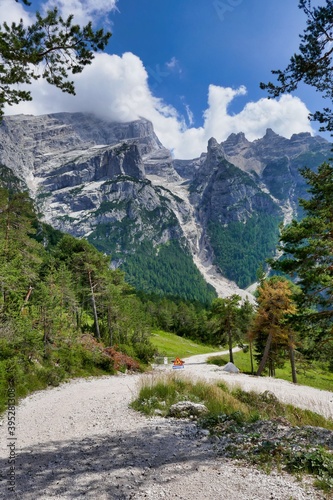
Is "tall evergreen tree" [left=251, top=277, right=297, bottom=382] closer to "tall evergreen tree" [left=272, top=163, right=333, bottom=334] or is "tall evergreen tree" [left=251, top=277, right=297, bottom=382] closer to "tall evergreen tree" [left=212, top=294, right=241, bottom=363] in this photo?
"tall evergreen tree" [left=272, top=163, right=333, bottom=334]

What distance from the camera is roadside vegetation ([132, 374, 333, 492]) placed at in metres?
6.76

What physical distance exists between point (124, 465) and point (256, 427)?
4442 mm

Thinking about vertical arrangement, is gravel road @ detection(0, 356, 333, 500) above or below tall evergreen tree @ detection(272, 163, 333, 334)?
below

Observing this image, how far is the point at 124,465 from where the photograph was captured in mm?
7242

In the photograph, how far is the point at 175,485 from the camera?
6.21m

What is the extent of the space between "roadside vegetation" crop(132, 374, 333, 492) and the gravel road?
47cm

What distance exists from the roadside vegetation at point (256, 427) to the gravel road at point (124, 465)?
0.47m

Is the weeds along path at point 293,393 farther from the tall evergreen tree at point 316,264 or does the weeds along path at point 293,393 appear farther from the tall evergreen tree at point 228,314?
the tall evergreen tree at point 228,314

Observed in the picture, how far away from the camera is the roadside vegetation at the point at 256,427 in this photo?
6762 mm

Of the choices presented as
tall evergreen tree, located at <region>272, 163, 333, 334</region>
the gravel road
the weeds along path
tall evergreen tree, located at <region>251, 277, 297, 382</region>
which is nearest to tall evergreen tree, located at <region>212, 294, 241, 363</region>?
tall evergreen tree, located at <region>251, 277, 297, 382</region>

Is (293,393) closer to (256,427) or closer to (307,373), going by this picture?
(256,427)

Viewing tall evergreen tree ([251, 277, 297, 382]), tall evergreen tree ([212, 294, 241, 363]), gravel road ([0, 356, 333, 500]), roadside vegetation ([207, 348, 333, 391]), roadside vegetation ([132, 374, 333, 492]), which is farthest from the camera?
tall evergreen tree ([212, 294, 241, 363])

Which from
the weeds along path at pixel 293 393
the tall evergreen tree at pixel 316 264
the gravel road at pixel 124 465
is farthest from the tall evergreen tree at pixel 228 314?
the gravel road at pixel 124 465

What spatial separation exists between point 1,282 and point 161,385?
495 inches
